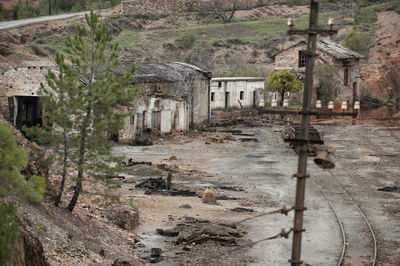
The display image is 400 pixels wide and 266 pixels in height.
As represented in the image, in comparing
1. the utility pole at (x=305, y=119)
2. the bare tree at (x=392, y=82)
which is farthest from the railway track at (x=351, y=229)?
the bare tree at (x=392, y=82)

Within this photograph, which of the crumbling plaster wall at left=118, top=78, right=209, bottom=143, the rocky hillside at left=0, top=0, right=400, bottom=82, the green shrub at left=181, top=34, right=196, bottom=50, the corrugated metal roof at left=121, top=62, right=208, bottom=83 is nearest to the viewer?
the crumbling plaster wall at left=118, top=78, right=209, bottom=143

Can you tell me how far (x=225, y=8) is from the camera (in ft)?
323

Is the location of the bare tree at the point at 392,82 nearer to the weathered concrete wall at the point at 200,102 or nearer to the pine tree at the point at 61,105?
the weathered concrete wall at the point at 200,102

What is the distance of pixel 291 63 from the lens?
199ft

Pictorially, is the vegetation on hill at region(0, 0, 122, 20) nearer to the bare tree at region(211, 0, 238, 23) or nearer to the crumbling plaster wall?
the bare tree at region(211, 0, 238, 23)

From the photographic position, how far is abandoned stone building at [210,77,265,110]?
56878 millimetres

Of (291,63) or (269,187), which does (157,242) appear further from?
(291,63)

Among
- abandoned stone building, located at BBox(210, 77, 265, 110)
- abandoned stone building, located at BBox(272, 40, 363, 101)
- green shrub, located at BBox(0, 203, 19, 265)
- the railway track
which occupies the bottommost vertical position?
the railway track

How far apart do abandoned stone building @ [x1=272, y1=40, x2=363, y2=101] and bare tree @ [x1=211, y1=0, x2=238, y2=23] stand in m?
33.9

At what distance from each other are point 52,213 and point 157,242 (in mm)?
3307

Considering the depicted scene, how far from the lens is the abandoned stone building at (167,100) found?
1549 inches

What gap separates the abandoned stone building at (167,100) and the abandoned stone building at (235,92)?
21.8ft

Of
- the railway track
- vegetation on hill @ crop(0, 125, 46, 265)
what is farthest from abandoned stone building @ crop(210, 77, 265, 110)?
vegetation on hill @ crop(0, 125, 46, 265)

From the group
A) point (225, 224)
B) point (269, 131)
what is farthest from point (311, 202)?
point (269, 131)
